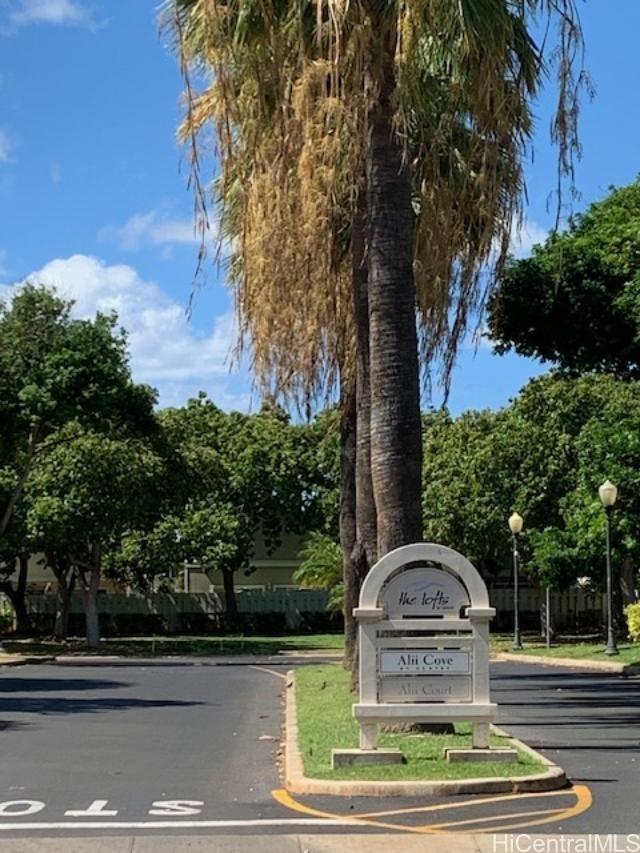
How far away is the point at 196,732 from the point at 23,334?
70.9ft

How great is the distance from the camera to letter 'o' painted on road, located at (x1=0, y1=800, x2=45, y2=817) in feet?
31.6

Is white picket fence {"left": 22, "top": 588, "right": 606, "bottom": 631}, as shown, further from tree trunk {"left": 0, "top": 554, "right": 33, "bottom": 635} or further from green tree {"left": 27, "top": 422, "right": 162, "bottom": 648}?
green tree {"left": 27, "top": 422, "right": 162, "bottom": 648}

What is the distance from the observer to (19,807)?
9922mm

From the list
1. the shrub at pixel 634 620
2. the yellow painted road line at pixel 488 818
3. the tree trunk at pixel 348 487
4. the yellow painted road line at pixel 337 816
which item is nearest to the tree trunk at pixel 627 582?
the shrub at pixel 634 620

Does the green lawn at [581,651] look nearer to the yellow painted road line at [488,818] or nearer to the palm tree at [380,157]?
the palm tree at [380,157]

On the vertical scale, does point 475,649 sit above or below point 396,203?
below

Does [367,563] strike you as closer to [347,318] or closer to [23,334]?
[347,318]

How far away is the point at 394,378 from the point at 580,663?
16.9 m

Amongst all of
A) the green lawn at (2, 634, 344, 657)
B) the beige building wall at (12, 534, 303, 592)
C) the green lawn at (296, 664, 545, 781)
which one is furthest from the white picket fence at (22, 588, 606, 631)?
the green lawn at (296, 664, 545, 781)

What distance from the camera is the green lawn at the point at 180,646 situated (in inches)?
1554

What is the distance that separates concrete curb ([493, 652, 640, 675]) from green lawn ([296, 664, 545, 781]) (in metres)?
10.3

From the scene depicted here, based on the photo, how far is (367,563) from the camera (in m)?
17.4

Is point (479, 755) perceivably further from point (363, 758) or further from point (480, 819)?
point (480, 819)

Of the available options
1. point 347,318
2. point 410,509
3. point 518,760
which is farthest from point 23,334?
point 518,760
